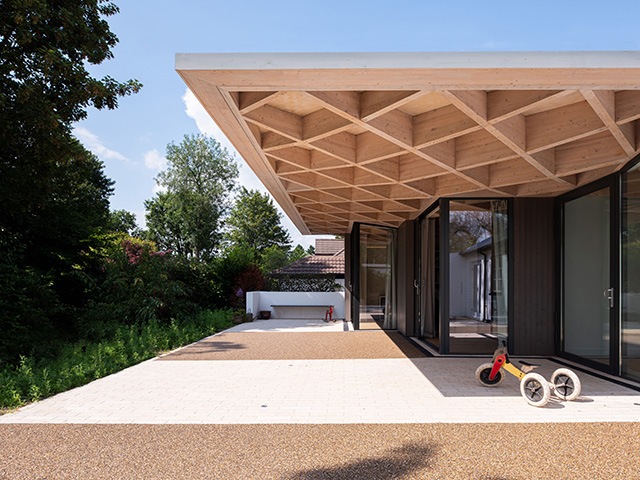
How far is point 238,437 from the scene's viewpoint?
12.2 feet

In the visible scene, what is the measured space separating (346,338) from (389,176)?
4502mm

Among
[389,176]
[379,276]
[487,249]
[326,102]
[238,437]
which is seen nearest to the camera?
[238,437]

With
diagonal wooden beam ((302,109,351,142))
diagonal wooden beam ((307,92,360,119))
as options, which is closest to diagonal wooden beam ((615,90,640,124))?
diagonal wooden beam ((307,92,360,119))

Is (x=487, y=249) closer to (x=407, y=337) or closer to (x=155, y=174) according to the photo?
(x=407, y=337)

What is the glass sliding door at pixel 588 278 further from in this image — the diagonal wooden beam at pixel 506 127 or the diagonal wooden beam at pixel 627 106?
the diagonal wooden beam at pixel 627 106

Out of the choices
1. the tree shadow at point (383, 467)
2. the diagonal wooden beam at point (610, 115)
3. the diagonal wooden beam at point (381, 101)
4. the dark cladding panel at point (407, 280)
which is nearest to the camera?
the tree shadow at point (383, 467)

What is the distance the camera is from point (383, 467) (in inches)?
122

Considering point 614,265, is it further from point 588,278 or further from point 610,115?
point 610,115

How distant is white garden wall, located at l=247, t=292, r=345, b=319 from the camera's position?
16078mm

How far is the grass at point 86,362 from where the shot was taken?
200 inches

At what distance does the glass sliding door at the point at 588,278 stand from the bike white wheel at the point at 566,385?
55.0 inches

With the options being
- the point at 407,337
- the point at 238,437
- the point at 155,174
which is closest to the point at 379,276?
the point at 407,337

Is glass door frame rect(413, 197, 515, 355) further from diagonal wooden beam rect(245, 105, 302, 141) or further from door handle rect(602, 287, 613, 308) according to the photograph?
diagonal wooden beam rect(245, 105, 302, 141)

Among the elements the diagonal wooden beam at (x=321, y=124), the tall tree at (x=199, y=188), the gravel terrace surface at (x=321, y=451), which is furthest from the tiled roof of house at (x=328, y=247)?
the gravel terrace surface at (x=321, y=451)
